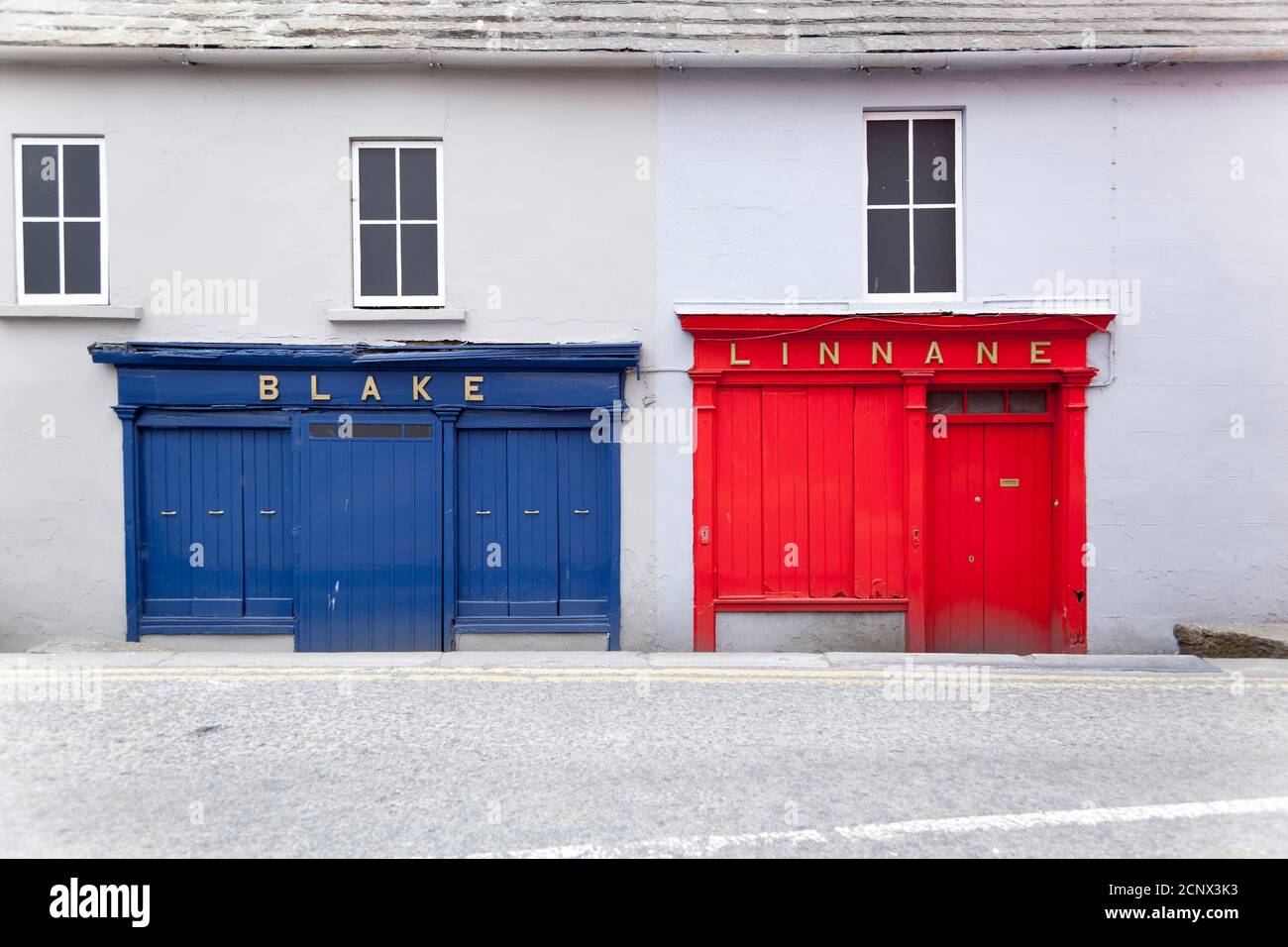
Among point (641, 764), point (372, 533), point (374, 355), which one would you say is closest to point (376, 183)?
point (374, 355)

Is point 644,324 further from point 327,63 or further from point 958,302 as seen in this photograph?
point 327,63

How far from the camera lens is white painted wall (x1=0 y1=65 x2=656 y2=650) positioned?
899 cm

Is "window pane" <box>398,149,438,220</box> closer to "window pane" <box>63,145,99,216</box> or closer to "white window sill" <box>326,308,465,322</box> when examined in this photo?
"white window sill" <box>326,308,465,322</box>

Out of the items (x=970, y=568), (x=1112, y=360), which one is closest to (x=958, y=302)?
(x=1112, y=360)

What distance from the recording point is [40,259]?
9.12m

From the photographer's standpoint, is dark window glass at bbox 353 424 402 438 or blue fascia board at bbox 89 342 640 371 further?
dark window glass at bbox 353 424 402 438

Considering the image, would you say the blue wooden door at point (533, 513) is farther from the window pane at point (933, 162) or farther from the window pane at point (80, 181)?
the window pane at point (80, 181)

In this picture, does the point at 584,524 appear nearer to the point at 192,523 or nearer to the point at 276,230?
the point at 192,523

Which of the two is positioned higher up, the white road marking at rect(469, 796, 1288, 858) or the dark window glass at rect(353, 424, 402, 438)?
the dark window glass at rect(353, 424, 402, 438)

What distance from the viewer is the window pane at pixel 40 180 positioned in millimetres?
9094

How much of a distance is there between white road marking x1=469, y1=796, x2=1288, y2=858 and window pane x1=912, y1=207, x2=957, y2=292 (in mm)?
5838

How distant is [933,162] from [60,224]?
351 inches

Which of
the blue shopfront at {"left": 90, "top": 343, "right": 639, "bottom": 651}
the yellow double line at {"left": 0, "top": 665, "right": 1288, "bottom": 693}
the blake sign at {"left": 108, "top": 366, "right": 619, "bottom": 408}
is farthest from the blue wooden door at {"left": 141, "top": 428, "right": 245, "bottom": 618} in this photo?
the yellow double line at {"left": 0, "top": 665, "right": 1288, "bottom": 693}

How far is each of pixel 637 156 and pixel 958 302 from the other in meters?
3.57
